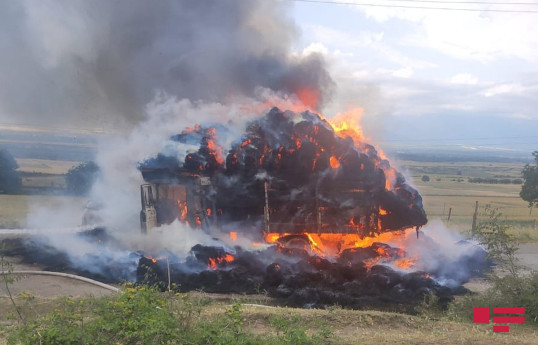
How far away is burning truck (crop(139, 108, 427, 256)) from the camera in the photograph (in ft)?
61.4

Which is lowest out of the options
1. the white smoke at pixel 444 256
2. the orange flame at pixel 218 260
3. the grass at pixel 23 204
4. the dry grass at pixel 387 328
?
the white smoke at pixel 444 256

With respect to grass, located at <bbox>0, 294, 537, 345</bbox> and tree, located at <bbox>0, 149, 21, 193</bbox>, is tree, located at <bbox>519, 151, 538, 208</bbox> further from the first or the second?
tree, located at <bbox>0, 149, 21, 193</bbox>

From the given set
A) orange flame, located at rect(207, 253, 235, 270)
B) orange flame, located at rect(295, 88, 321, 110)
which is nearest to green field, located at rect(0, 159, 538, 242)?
orange flame, located at rect(295, 88, 321, 110)

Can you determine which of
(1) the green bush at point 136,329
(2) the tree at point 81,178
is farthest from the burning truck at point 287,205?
(2) the tree at point 81,178

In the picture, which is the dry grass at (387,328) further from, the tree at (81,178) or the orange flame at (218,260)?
the tree at (81,178)

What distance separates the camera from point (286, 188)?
19.0 meters

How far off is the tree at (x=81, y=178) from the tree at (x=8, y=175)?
7.36m

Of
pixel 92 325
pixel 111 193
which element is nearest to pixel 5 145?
pixel 111 193

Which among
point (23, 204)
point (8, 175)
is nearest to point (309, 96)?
point (23, 204)

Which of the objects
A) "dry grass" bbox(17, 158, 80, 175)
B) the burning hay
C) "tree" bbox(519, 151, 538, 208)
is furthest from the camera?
"dry grass" bbox(17, 158, 80, 175)

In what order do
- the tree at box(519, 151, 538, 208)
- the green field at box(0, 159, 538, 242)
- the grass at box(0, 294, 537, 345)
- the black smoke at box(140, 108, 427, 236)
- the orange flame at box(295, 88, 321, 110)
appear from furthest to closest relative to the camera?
the green field at box(0, 159, 538, 242), the tree at box(519, 151, 538, 208), the orange flame at box(295, 88, 321, 110), the black smoke at box(140, 108, 427, 236), the grass at box(0, 294, 537, 345)

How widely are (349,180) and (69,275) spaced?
1152 cm

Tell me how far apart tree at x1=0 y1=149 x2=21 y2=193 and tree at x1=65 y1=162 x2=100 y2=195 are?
7360 millimetres

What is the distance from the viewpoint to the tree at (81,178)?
28.7 meters
